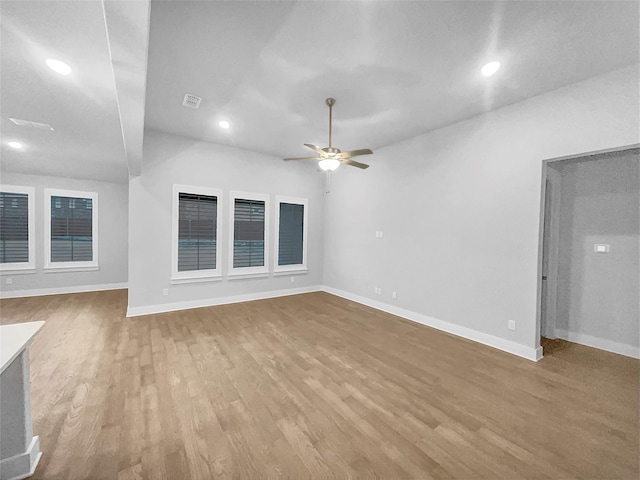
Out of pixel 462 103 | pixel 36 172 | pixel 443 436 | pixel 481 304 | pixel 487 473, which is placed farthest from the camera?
pixel 36 172

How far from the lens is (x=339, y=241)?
628 centimetres

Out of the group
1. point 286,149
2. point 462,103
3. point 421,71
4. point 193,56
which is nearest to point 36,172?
point 286,149

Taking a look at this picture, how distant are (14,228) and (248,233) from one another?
17.9ft

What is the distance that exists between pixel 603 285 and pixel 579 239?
67 cm

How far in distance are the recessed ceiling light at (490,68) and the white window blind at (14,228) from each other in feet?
30.1

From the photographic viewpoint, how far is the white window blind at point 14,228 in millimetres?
5910

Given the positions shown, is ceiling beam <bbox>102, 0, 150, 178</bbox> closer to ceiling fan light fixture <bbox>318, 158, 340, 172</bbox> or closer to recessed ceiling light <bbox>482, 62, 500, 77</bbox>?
ceiling fan light fixture <bbox>318, 158, 340, 172</bbox>

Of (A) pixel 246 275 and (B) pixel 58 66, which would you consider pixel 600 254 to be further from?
(B) pixel 58 66

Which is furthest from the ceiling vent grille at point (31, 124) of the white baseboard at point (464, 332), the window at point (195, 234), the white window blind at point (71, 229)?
the white baseboard at point (464, 332)

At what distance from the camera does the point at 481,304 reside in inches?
146

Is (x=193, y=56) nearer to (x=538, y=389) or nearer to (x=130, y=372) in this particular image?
(x=130, y=372)

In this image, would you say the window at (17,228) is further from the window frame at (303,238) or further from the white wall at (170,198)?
the window frame at (303,238)

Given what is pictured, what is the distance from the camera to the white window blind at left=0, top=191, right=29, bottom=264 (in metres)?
5.91

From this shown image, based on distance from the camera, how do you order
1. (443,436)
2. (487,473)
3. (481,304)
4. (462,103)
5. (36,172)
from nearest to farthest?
1. (487,473)
2. (443,436)
3. (462,103)
4. (481,304)
5. (36,172)
